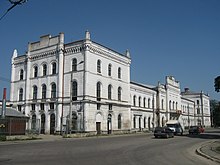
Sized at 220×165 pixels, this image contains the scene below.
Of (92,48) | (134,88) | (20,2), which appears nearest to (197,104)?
(134,88)

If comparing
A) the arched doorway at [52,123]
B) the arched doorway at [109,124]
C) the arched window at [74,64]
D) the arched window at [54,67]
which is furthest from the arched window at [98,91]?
the arched doorway at [52,123]

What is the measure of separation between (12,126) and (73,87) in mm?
11704

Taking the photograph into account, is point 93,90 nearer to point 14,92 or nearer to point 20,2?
point 14,92

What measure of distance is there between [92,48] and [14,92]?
59.1ft

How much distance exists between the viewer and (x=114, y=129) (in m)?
46.9

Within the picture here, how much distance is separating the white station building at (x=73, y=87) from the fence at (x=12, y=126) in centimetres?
631

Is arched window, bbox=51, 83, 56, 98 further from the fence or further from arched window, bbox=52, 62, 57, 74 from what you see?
the fence

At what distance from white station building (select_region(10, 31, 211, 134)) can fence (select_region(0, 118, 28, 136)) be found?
6312mm

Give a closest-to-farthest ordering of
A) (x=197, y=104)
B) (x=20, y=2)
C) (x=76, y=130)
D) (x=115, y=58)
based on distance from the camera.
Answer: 1. (x=20, y=2)
2. (x=76, y=130)
3. (x=115, y=58)
4. (x=197, y=104)

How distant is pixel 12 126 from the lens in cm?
3528

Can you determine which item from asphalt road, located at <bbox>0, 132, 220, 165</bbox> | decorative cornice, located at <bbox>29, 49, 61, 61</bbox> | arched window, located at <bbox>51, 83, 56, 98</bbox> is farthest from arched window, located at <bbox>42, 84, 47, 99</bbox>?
asphalt road, located at <bbox>0, 132, 220, 165</bbox>

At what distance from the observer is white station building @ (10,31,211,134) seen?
1661 inches

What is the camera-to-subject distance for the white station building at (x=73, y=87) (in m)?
42.2

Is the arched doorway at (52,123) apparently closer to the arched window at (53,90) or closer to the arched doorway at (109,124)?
the arched window at (53,90)
